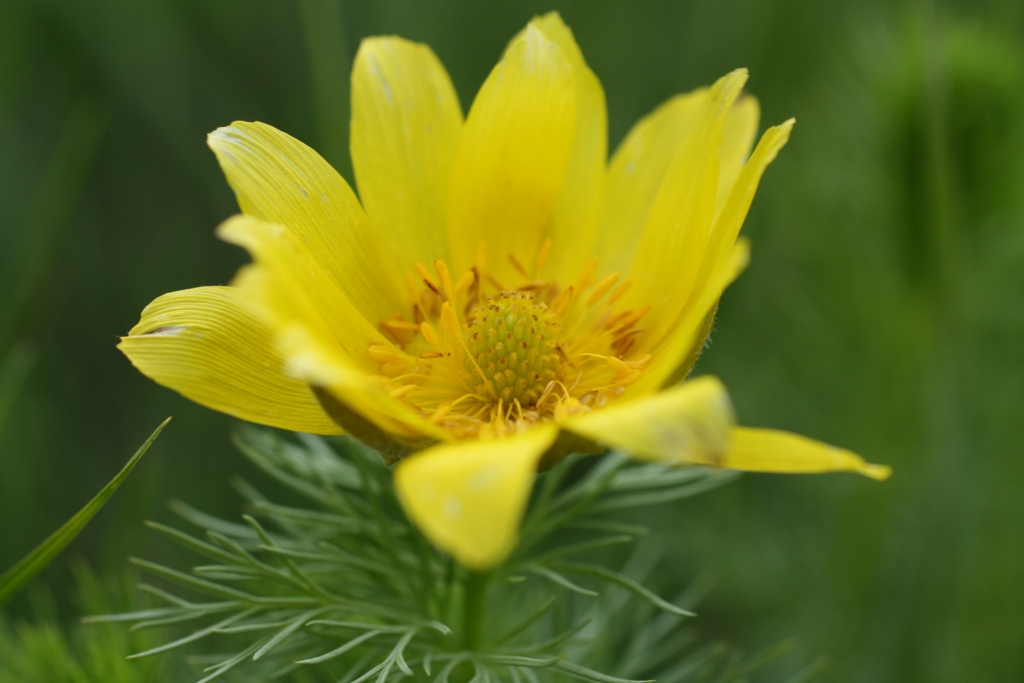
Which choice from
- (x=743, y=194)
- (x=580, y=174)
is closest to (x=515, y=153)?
(x=580, y=174)

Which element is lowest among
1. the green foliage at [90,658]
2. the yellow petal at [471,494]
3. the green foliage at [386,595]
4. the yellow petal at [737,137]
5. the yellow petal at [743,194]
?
the green foliage at [90,658]

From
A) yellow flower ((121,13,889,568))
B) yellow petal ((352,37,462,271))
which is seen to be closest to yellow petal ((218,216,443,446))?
yellow flower ((121,13,889,568))

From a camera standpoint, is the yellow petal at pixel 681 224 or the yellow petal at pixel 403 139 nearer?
the yellow petal at pixel 681 224

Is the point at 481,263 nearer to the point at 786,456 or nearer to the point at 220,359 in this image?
the point at 220,359

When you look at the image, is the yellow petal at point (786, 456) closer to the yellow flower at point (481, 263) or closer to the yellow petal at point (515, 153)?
the yellow flower at point (481, 263)

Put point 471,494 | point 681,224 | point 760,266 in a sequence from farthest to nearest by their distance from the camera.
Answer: point 760,266, point 681,224, point 471,494

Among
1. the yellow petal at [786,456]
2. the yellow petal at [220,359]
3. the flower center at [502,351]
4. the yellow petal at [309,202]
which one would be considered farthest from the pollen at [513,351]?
the yellow petal at [786,456]

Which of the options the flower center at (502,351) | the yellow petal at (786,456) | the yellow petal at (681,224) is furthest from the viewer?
the flower center at (502,351)
